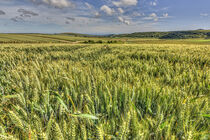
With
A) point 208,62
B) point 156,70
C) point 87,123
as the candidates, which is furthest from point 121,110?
point 208,62

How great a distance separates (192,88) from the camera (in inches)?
43.1

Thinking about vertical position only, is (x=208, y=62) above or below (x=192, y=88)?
above

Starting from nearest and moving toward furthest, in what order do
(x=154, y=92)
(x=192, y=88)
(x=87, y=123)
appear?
(x=87, y=123), (x=154, y=92), (x=192, y=88)

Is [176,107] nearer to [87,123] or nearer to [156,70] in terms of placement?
[87,123]

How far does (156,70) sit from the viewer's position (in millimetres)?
1813

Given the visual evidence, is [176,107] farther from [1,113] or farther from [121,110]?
[1,113]

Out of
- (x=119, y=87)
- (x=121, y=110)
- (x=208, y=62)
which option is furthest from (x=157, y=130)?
(x=208, y=62)

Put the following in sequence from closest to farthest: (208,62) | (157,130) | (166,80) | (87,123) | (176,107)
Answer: (157,130) → (87,123) → (176,107) → (166,80) → (208,62)

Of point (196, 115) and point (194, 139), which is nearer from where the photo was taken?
point (194, 139)

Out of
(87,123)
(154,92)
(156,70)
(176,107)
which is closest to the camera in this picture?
(87,123)

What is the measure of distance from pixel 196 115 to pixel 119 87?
57 centimetres

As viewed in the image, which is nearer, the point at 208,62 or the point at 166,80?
the point at 166,80

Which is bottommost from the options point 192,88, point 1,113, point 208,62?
point 1,113

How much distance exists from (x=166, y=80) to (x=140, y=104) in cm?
67
